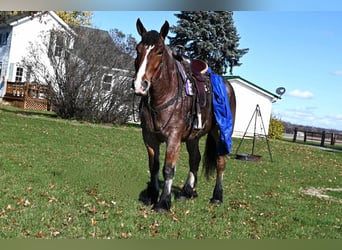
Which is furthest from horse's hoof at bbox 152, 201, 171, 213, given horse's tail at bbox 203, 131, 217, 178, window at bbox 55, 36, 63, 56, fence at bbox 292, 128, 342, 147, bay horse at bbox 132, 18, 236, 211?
fence at bbox 292, 128, 342, 147

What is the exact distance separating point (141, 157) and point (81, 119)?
709 cm

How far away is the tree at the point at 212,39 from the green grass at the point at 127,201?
36.1ft

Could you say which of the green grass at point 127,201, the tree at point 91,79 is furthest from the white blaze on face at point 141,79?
the tree at point 91,79

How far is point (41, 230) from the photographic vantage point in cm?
341

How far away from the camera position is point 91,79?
15234 millimetres

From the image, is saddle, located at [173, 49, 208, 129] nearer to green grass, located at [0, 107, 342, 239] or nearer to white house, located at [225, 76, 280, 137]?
green grass, located at [0, 107, 342, 239]

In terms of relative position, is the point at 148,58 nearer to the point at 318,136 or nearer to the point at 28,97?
the point at 28,97

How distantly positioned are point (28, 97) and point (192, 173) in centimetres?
1662

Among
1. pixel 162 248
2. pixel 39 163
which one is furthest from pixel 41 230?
pixel 39 163

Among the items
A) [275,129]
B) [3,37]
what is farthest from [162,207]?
[3,37]

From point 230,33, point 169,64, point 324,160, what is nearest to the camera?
point 169,64

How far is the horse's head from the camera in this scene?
366 centimetres

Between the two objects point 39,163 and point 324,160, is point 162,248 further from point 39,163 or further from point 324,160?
point 324,160

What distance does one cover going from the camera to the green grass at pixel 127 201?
12.0 feet
